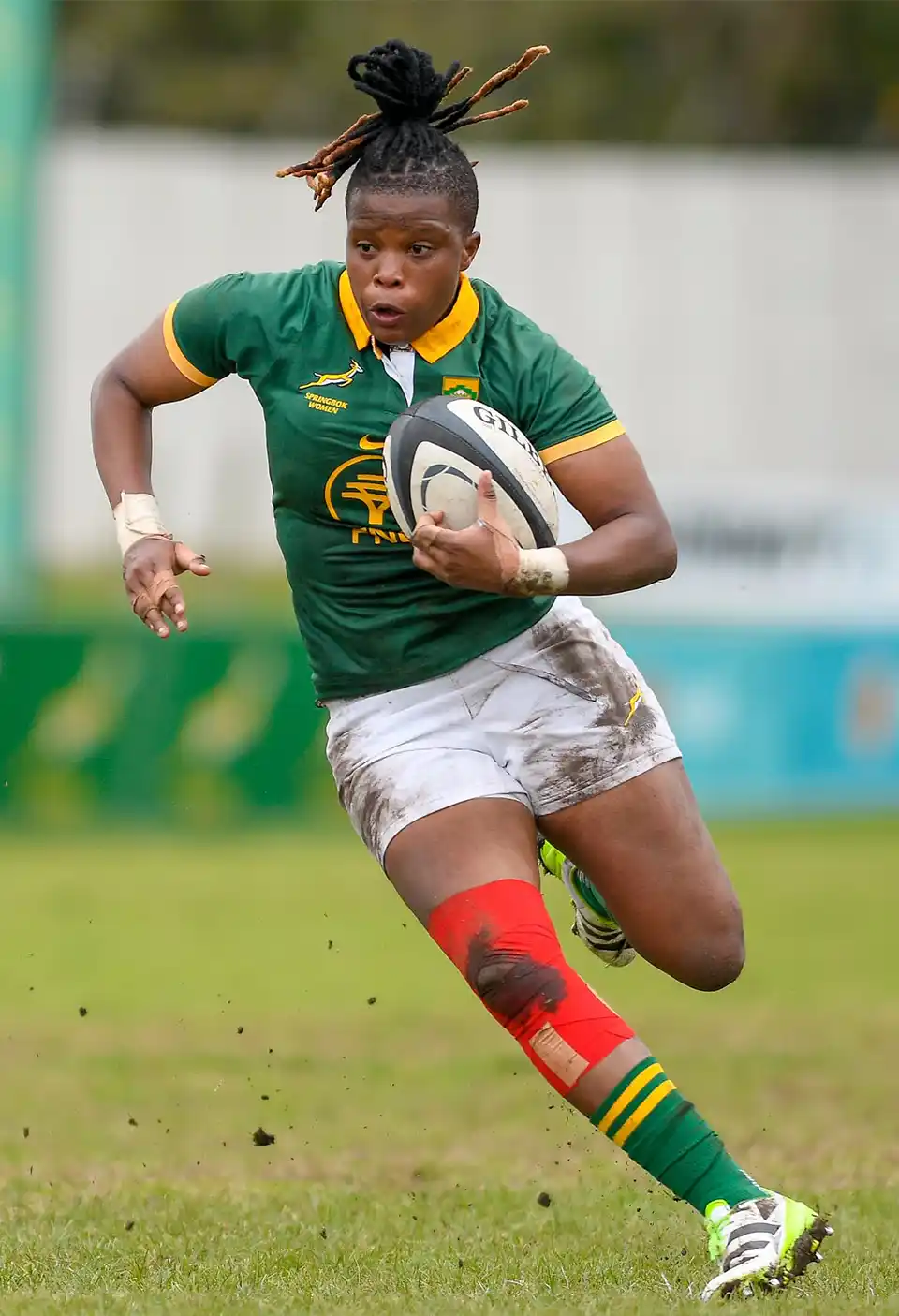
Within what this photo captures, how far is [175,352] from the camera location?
538 centimetres

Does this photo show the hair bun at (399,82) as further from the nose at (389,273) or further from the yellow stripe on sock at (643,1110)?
the yellow stripe on sock at (643,1110)

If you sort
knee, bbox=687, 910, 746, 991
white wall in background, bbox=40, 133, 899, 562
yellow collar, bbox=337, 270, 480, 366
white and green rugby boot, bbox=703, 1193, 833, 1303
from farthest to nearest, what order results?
1. white wall in background, bbox=40, 133, 899, 562
2. knee, bbox=687, 910, 746, 991
3. yellow collar, bbox=337, 270, 480, 366
4. white and green rugby boot, bbox=703, 1193, 833, 1303

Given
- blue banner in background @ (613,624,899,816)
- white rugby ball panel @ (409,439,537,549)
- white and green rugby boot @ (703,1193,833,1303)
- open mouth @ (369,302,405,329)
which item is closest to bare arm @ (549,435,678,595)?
white rugby ball panel @ (409,439,537,549)

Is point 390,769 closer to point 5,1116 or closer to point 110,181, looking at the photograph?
point 5,1116

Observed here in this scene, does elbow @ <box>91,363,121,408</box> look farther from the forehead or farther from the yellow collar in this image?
the forehead

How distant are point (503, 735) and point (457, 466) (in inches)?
29.8

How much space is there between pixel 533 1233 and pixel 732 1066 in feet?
10.5

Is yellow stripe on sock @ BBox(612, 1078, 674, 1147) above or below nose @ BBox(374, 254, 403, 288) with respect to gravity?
below

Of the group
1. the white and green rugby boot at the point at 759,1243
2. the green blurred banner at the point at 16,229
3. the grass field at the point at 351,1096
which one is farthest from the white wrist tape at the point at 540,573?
the green blurred banner at the point at 16,229

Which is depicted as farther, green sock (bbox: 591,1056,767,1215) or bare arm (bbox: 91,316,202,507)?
bare arm (bbox: 91,316,202,507)

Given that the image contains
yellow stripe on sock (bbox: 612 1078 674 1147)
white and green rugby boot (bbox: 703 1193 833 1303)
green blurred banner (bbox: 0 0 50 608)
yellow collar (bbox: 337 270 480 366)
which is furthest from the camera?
green blurred banner (bbox: 0 0 50 608)

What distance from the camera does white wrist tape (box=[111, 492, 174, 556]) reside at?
529 cm

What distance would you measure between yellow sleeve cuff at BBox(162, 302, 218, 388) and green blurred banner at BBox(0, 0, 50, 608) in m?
9.94

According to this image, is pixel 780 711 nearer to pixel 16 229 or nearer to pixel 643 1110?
pixel 16 229
